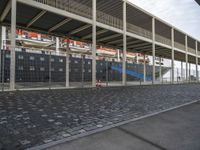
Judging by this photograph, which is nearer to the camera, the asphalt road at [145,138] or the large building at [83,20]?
the asphalt road at [145,138]

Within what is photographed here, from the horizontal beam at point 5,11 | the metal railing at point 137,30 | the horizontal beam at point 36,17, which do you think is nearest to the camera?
the horizontal beam at point 5,11

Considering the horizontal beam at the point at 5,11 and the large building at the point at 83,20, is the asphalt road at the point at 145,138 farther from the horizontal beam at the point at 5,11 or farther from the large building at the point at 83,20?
the horizontal beam at the point at 5,11

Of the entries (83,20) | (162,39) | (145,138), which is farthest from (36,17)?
(162,39)

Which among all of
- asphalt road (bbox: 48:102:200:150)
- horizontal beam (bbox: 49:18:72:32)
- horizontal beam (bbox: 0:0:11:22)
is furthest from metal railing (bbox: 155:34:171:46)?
asphalt road (bbox: 48:102:200:150)

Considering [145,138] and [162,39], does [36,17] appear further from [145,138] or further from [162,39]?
[162,39]

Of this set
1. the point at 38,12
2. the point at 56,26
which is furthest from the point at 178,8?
the point at 38,12

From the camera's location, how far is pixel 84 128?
297 cm

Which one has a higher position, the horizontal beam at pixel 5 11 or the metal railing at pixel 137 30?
the metal railing at pixel 137 30

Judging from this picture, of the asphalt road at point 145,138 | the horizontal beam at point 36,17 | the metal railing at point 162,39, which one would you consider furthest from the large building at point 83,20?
the asphalt road at point 145,138

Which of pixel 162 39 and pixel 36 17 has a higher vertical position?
pixel 162 39

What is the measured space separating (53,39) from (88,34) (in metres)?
20.1

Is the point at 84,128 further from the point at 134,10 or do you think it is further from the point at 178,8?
the point at 134,10

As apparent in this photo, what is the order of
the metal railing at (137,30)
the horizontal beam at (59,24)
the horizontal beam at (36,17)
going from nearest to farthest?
the horizontal beam at (36,17) → the horizontal beam at (59,24) → the metal railing at (137,30)

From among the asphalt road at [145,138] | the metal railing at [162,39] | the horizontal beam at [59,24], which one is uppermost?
the metal railing at [162,39]
